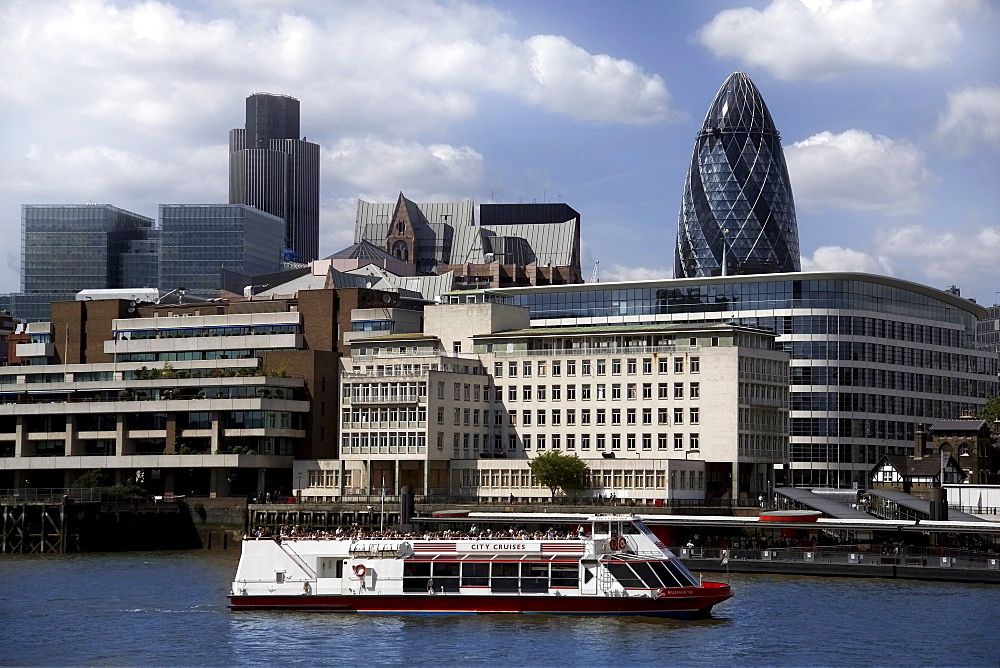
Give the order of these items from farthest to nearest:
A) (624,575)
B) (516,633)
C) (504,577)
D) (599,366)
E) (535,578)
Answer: (599,366)
(504,577)
(535,578)
(624,575)
(516,633)

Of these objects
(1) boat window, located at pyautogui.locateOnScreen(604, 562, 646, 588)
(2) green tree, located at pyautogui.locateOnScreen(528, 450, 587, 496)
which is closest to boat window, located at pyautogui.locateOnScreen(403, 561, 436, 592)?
→ (1) boat window, located at pyautogui.locateOnScreen(604, 562, 646, 588)

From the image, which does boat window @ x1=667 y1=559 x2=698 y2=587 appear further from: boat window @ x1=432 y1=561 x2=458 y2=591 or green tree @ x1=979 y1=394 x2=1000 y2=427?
green tree @ x1=979 y1=394 x2=1000 y2=427

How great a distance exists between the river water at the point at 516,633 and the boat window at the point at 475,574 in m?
2.35

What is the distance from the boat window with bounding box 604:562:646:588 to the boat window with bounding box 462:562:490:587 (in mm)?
7142

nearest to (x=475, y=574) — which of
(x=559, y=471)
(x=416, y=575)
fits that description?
(x=416, y=575)

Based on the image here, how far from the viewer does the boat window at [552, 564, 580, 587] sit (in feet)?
313

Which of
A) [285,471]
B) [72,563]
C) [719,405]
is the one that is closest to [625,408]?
[719,405]

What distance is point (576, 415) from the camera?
17225cm

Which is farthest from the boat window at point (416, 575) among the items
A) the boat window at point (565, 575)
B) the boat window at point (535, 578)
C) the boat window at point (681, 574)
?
the boat window at point (681, 574)

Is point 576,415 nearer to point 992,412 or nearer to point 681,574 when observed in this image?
point 992,412

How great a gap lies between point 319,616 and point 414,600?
5456 mm

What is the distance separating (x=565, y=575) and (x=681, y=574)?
6.49 meters

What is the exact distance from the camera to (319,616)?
96.5 metres

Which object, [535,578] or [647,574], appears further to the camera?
[535,578]
